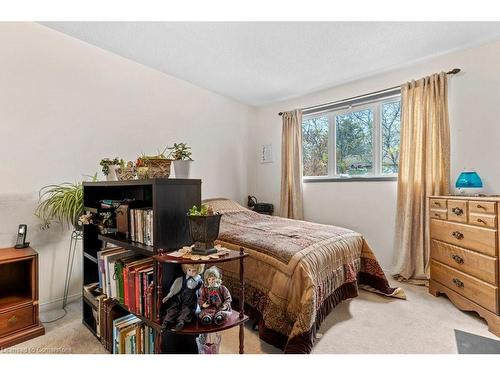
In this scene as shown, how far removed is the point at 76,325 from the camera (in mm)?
1955

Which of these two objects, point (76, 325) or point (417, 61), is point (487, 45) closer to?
point (417, 61)

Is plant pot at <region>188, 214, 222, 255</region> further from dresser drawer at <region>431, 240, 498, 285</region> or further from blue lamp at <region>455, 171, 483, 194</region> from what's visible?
blue lamp at <region>455, 171, 483, 194</region>

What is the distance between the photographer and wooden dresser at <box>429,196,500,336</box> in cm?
189

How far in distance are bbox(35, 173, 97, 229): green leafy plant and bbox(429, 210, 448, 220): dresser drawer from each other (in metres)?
3.11

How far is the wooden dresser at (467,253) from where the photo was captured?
1895mm

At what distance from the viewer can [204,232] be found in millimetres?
1235

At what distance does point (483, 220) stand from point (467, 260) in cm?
37

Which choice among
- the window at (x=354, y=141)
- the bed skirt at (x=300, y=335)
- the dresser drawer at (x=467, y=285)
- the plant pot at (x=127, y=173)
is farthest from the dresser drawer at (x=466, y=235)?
the plant pot at (x=127, y=173)

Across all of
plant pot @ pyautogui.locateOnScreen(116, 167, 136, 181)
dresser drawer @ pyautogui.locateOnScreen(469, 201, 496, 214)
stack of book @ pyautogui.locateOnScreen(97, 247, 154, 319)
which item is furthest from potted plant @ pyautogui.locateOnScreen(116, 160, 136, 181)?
dresser drawer @ pyautogui.locateOnScreen(469, 201, 496, 214)

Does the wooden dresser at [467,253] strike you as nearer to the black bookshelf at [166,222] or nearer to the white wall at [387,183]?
the white wall at [387,183]

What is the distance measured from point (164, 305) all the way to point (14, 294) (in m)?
1.44

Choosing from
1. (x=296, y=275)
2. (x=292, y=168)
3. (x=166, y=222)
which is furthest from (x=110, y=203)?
(x=292, y=168)

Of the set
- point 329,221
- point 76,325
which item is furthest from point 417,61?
point 76,325

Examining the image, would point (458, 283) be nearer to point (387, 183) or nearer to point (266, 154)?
point (387, 183)
